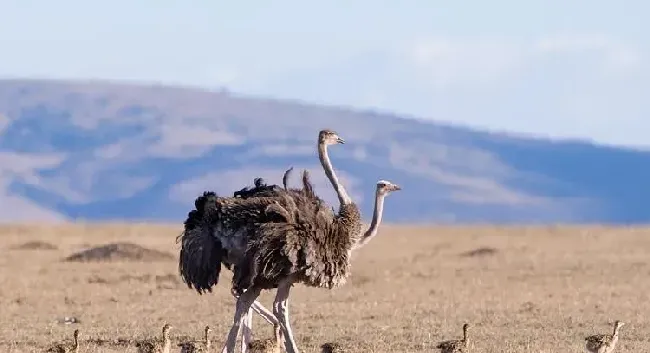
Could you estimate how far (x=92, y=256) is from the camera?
1172 inches

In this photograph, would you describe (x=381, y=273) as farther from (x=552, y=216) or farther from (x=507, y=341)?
(x=552, y=216)

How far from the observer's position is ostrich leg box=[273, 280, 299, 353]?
46.0 feet

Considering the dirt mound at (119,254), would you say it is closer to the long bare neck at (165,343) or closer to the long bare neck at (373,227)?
the long bare neck at (373,227)

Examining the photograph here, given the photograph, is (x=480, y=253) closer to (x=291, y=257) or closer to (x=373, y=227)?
(x=373, y=227)

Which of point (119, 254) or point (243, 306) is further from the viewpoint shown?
point (119, 254)

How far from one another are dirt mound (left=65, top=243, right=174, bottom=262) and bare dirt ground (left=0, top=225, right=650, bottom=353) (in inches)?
10.8

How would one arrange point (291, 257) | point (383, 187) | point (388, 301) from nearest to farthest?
point (291, 257) < point (383, 187) < point (388, 301)

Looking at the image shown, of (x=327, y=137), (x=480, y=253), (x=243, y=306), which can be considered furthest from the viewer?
(x=480, y=253)

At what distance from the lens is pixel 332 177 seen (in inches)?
594

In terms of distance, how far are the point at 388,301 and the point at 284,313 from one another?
675 centimetres

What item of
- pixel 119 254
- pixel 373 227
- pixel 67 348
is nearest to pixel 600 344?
pixel 373 227

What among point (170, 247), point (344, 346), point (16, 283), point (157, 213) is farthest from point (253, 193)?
point (157, 213)

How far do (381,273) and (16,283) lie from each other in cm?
614

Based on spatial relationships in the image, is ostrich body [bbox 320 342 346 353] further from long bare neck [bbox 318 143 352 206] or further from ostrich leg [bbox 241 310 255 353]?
long bare neck [bbox 318 143 352 206]
